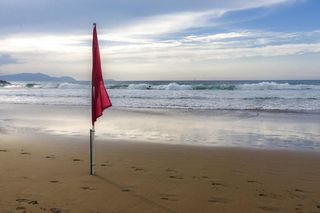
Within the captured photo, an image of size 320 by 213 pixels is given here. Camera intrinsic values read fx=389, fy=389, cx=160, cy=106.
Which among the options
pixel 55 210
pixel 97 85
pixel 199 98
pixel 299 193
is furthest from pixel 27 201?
pixel 199 98

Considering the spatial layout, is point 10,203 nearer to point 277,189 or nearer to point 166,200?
point 166,200

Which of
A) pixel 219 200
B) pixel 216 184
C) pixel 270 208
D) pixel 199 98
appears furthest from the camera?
pixel 199 98

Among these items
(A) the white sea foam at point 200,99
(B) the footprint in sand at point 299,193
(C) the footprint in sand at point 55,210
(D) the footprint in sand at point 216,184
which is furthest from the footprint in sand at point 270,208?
(A) the white sea foam at point 200,99

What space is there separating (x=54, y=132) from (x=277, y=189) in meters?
8.71

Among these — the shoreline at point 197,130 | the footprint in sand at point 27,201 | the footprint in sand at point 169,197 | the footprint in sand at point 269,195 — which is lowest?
the shoreline at point 197,130

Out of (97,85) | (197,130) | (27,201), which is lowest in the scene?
(197,130)

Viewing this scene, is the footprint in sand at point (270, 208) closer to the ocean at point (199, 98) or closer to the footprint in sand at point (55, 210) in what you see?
the footprint in sand at point (55, 210)

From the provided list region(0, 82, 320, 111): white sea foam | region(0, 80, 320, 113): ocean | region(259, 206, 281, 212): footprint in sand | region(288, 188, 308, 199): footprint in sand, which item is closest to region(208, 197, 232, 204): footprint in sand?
region(259, 206, 281, 212): footprint in sand

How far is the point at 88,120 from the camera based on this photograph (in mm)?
16625

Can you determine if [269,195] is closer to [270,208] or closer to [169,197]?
[270,208]

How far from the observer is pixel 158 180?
6.46 meters

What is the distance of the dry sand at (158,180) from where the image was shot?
5215 mm

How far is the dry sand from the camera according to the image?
5215mm

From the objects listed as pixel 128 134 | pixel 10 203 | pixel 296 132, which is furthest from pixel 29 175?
pixel 296 132
